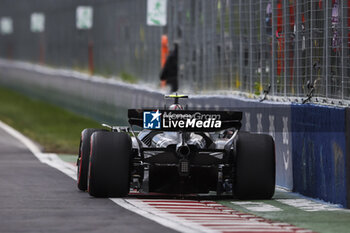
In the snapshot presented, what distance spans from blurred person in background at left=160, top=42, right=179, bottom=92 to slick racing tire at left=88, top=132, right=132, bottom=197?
15443 mm

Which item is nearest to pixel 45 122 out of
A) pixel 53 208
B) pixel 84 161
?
pixel 84 161

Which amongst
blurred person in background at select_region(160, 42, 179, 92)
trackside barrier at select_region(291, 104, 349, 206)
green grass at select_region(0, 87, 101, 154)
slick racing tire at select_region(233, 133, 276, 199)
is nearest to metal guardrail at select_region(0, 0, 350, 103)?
blurred person in background at select_region(160, 42, 179, 92)

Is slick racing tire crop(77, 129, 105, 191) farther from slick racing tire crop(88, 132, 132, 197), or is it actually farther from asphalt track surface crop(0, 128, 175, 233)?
slick racing tire crop(88, 132, 132, 197)

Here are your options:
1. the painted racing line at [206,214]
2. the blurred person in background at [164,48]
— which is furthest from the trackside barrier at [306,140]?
the blurred person in background at [164,48]

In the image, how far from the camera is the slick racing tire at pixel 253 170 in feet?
54.4

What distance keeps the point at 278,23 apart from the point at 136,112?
4742 millimetres

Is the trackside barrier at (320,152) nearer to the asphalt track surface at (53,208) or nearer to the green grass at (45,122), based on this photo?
the asphalt track surface at (53,208)

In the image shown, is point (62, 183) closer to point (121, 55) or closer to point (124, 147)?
point (124, 147)

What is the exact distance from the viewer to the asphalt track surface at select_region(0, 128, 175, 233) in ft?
43.1

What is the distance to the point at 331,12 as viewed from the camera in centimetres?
1722

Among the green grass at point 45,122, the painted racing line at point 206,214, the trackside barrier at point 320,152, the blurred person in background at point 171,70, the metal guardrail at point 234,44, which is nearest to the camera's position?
the painted racing line at point 206,214

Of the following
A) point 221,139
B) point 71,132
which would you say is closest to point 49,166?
point 221,139

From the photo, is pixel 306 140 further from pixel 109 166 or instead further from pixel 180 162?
pixel 109 166

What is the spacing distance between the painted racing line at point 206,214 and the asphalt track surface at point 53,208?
0.23m
